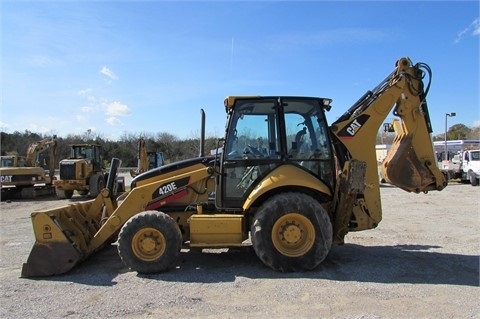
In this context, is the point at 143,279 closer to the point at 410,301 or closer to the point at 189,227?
the point at 189,227

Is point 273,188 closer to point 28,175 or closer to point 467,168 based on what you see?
point 28,175

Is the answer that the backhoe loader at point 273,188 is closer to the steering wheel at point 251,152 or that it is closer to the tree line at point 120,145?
the steering wheel at point 251,152

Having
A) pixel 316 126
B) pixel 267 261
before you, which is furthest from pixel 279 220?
pixel 316 126

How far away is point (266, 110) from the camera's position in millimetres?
6770

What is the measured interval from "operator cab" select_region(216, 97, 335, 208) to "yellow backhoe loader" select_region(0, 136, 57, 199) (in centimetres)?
1756

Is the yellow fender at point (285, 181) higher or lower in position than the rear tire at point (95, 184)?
higher

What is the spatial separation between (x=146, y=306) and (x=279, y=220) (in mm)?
2203

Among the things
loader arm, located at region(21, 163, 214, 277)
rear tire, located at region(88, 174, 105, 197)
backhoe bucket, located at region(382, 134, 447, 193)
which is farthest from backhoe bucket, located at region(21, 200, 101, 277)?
rear tire, located at region(88, 174, 105, 197)

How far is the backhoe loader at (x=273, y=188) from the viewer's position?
6.25 m

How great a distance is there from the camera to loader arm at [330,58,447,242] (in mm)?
6793

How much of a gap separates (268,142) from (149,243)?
2.34 metres

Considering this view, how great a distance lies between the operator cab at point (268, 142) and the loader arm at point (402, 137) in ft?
1.11

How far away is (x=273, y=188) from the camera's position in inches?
252

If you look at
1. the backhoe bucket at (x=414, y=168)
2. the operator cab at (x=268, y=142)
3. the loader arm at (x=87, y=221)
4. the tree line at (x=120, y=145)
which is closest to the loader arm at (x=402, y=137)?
the backhoe bucket at (x=414, y=168)
